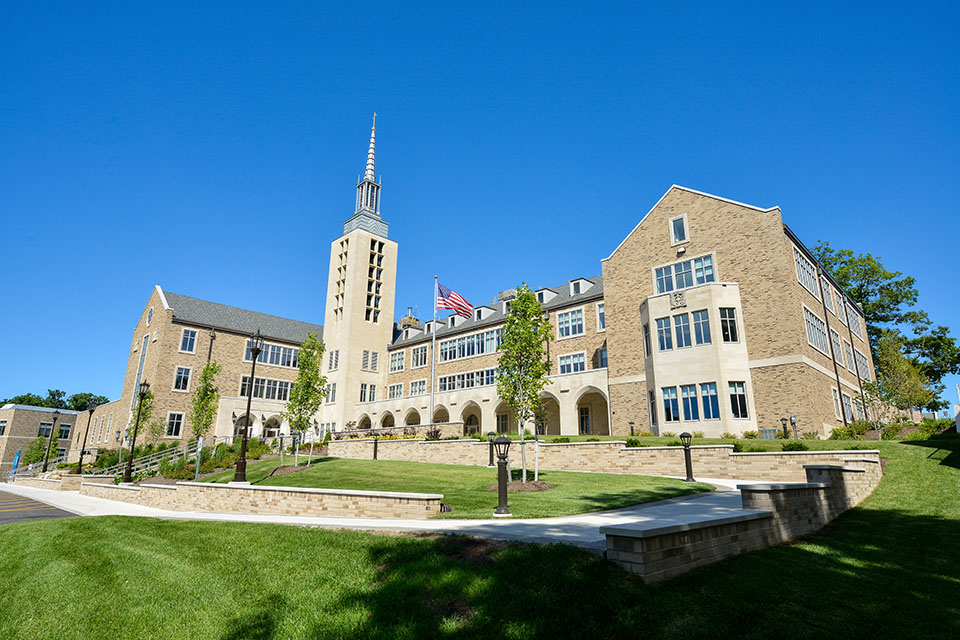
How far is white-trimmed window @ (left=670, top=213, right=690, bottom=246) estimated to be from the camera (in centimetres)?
2958

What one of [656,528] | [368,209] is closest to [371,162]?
[368,209]

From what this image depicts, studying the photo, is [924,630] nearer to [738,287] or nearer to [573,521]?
[573,521]

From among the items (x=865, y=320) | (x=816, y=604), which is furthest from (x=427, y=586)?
(x=865, y=320)

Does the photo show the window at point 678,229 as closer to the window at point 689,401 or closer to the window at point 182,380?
the window at point 689,401

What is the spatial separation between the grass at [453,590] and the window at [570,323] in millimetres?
26955

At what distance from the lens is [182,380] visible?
143 feet

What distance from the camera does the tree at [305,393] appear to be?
82.6ft

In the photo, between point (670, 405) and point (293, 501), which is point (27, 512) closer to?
point (293, 501)

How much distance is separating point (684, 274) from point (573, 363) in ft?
32.1

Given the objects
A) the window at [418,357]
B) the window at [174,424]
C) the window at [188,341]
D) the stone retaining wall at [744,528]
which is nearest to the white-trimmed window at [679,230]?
the stone retaining wall at [744,528]

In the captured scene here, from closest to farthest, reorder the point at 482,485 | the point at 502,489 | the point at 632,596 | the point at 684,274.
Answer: the point at 632,596 < the point at 502,489 < the point at 482,485 < the point at 684,274

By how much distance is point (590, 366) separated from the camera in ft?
112

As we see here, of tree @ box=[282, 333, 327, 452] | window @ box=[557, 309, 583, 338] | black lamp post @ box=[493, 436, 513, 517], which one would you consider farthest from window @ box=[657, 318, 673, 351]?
black lamp post @ box=[493, 436, 513, 517]

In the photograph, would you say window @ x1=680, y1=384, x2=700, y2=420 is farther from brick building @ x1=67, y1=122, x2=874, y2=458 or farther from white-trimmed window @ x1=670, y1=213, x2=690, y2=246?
white-trimmed window @ x1=670, y1=213, x2=690, y2=246
